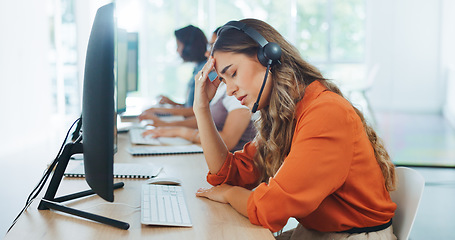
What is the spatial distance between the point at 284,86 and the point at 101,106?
0.48 meters

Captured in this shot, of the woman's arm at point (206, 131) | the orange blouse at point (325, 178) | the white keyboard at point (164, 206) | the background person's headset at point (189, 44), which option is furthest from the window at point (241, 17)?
the orange blouse at point (325, 178)

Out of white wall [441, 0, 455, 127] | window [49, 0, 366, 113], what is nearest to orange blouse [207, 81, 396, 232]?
white wall [441, 0, 455, 127]

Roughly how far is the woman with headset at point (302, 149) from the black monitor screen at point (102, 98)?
0.33 metres

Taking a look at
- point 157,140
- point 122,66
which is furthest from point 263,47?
point 122,66

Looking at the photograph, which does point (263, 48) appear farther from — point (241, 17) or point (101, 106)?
point (241, 17)

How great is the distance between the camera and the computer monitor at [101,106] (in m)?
0.89

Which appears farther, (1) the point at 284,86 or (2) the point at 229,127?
(2) the point at 229,127

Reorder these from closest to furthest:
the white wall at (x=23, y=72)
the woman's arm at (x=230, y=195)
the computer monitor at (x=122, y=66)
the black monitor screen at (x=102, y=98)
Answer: the black monitor screen at (x=102, y=98) → the woman's arm at (x=230, y=195) → the computer monitor at (x=122, y=66) → the white wall at (x=23, y=72)

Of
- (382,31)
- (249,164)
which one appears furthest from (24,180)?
(382,31)

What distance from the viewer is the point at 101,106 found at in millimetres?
920

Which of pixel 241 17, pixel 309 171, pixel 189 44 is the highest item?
pixel 241 17


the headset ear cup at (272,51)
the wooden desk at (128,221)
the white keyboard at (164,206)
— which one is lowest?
the wooden desk at (128,221)

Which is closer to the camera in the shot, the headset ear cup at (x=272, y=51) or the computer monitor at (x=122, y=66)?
the headset ear cup at (x=272, y=51)

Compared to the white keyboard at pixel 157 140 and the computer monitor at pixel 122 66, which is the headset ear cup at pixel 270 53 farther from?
the computer monitor at pixel 122 66
